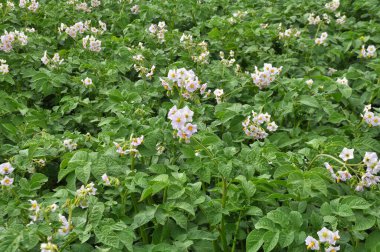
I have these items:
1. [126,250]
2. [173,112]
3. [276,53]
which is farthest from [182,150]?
[276,53]

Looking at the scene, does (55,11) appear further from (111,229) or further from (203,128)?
(111,229)

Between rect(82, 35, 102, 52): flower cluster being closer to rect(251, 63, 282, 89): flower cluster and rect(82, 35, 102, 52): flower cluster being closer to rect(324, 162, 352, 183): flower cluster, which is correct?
rect(251, 63, 282, 89): flower cluster

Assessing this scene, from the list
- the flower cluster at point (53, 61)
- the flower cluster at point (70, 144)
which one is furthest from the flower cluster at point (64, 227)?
the flower cluster at point (53, 61)

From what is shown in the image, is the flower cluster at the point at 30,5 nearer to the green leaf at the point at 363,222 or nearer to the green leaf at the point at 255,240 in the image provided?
the green leaf at the point at 255,240

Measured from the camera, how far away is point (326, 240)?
1.92m

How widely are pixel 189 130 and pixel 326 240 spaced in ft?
2.56

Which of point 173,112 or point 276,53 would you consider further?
point 276,53

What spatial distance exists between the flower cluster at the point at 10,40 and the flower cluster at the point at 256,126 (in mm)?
1912

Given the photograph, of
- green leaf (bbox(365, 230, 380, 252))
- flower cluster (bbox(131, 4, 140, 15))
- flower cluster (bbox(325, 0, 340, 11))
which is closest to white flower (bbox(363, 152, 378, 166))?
green leaf (bbox(365, 230, 380, 252))

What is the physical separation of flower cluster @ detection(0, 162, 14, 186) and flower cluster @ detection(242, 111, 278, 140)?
49.3 inches

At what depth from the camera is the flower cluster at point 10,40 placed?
3582 millimetres

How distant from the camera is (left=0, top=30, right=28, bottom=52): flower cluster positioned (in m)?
3.58

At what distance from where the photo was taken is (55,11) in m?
4.52

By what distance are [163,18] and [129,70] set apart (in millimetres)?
1138
